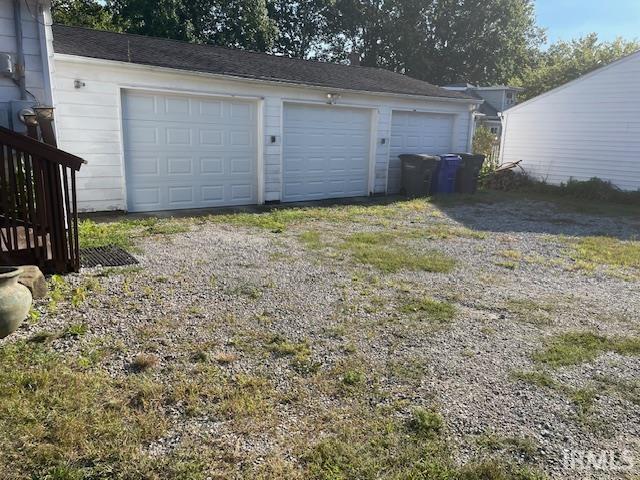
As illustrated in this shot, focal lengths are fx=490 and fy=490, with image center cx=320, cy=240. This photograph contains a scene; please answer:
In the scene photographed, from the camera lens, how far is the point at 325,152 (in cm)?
1069

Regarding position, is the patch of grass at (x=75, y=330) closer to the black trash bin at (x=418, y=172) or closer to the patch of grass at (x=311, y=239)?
the patch of grass at (x=311, y=239)

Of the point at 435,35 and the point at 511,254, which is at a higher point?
the point at 435,35

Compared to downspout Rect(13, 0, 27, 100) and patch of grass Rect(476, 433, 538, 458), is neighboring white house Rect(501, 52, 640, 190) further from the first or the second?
downspout Rect(13, 0, 27, 100)

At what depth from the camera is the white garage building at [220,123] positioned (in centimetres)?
775

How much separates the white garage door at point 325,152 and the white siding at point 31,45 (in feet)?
16.5

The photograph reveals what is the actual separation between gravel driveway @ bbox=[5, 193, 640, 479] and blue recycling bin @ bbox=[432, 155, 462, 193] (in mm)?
5460

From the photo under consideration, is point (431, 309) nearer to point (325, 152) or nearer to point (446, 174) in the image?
point (325, 152)

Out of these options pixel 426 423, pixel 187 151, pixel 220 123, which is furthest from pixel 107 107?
pixel 426 423

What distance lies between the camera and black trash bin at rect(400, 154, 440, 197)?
11430 millimetres

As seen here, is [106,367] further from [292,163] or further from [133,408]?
[292,163]

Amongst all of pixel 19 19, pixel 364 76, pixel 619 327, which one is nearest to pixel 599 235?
pixel 619 327

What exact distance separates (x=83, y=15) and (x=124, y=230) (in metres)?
18.4

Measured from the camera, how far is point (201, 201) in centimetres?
916

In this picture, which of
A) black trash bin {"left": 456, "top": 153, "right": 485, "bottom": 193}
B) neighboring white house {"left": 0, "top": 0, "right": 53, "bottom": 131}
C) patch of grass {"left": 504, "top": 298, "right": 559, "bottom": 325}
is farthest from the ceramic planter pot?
black trash bin {"left": 456, "top": 153, "right": 485, "bottom": 193}
